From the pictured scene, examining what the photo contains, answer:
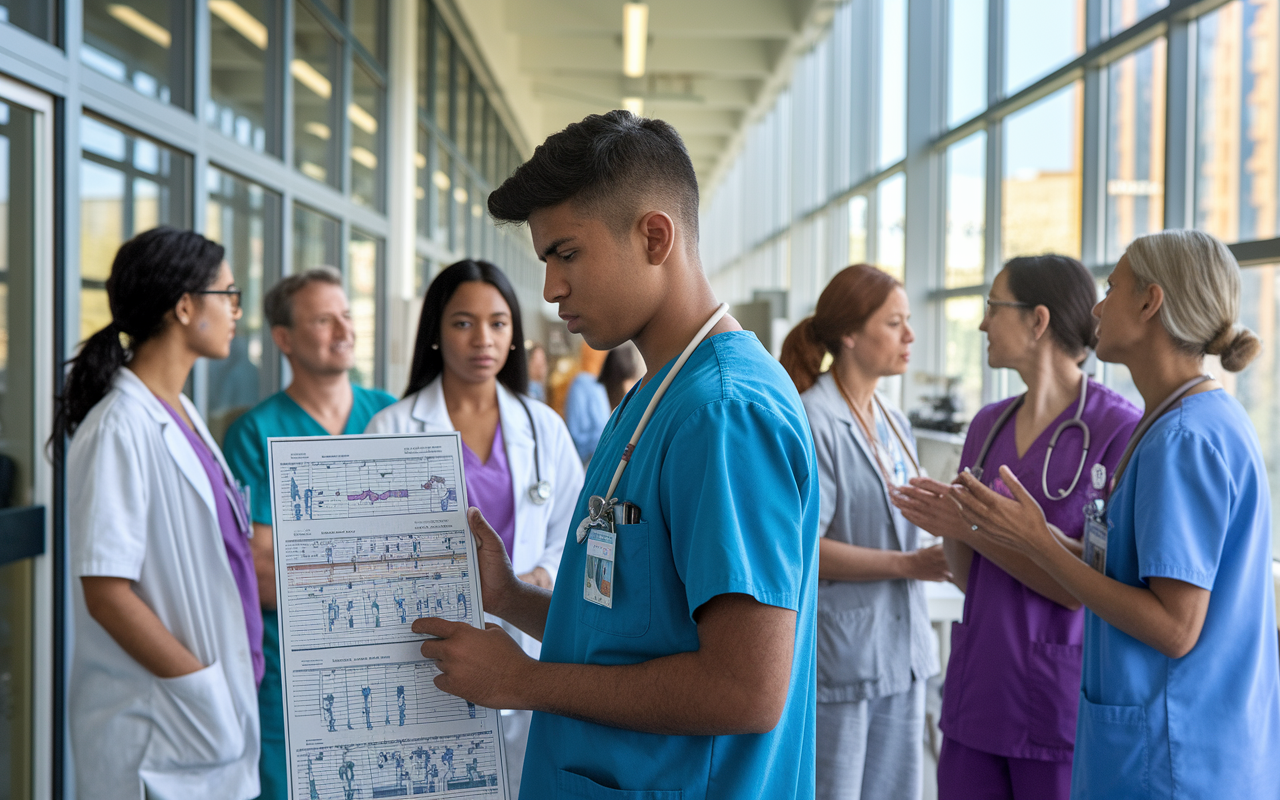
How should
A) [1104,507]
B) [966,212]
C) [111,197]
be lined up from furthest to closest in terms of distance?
1. [966,212]
2. [111,197]
3. [1104,507]

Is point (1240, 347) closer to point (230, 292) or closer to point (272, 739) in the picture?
point (230, 292)

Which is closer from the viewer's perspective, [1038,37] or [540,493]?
[540,493]

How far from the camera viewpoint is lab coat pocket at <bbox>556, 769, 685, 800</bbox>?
95 centimetres

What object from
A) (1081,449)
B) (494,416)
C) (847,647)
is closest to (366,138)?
(494,416)

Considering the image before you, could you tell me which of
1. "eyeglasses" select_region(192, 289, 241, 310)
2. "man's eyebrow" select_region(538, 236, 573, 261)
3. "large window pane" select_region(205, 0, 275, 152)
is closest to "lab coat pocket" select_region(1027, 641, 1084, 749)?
"man's eyebrow" select_region(538, 236, 573, 261)

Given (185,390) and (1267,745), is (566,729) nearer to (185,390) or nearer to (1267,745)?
(1267,745)

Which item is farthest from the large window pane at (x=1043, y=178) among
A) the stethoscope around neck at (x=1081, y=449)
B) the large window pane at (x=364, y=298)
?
the large window pane at (x=364, y=298)

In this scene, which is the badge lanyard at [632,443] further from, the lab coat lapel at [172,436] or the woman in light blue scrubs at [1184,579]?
the lab coat lapel at [172,436]

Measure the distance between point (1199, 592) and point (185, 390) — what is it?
2965 millimetres

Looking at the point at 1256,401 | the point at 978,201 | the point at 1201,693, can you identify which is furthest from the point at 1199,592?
the point at 978,201

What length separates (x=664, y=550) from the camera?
0.95 meters

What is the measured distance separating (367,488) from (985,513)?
1.09 metres

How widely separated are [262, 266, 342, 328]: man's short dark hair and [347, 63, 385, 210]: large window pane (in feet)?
8.15

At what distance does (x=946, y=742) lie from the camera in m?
1.98
